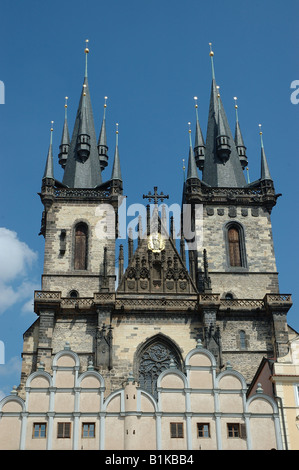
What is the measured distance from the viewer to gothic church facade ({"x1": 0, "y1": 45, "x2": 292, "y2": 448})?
3403cm

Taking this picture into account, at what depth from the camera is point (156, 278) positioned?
36906 mm

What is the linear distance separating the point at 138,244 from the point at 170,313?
14.4 feet

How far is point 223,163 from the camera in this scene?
4231 cm

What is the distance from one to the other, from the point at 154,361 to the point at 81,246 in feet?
24.1

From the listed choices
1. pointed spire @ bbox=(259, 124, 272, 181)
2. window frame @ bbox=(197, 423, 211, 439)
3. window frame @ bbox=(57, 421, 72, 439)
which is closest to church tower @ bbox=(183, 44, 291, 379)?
pointed spire @ bbox=(259, 124, 272, 181)

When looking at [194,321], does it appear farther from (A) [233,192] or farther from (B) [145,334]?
(A) [233,192]

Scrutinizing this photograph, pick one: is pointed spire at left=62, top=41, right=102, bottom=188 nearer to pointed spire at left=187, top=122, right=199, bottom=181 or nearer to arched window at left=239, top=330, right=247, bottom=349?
pointed spire at left=187, top=122, right=199, bottom=181

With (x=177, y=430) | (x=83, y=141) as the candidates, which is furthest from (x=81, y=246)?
(x=177, y=430)

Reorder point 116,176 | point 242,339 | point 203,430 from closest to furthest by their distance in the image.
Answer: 1. point 203,430
2. point 242,339
3. point 116,176

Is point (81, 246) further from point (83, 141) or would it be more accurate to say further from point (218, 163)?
point (218, 163)

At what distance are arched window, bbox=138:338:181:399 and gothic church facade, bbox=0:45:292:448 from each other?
44mm
